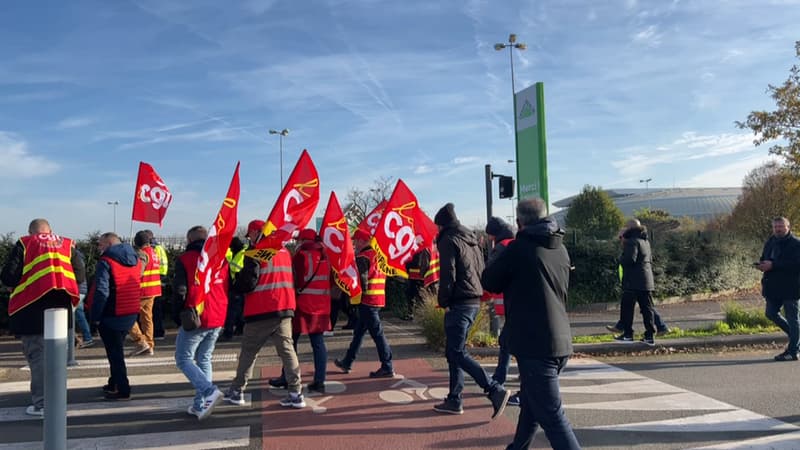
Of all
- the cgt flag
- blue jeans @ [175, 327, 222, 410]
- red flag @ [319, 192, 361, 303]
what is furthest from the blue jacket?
red flag @ [319, 192, 361, 303]

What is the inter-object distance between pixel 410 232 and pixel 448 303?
6.91 feet

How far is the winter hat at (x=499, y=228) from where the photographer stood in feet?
21.1

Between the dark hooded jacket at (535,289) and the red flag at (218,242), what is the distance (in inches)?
104

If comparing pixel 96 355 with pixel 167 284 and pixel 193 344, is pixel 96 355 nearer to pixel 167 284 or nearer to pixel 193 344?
pixel 167 284

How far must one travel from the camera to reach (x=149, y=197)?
11.1m

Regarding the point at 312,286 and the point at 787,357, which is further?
the point at 787,357

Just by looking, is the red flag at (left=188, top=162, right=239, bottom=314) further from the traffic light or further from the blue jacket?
the traffic light

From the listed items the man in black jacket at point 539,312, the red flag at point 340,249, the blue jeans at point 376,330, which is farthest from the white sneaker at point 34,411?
the man in black jacket at point 539,312

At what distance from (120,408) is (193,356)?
40.4 inches

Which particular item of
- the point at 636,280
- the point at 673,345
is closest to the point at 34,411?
the point at 636,280

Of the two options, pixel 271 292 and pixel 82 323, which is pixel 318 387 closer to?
pixel 271 292

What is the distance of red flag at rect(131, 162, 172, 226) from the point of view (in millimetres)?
10938

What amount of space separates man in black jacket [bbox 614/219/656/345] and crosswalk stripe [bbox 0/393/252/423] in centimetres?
579

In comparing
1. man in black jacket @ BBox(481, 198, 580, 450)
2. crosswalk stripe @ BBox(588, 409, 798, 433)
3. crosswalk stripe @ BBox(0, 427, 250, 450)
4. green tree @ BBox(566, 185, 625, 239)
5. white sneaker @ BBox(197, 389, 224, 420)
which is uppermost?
green tree @ BBox(566, 185, 625, 239)
